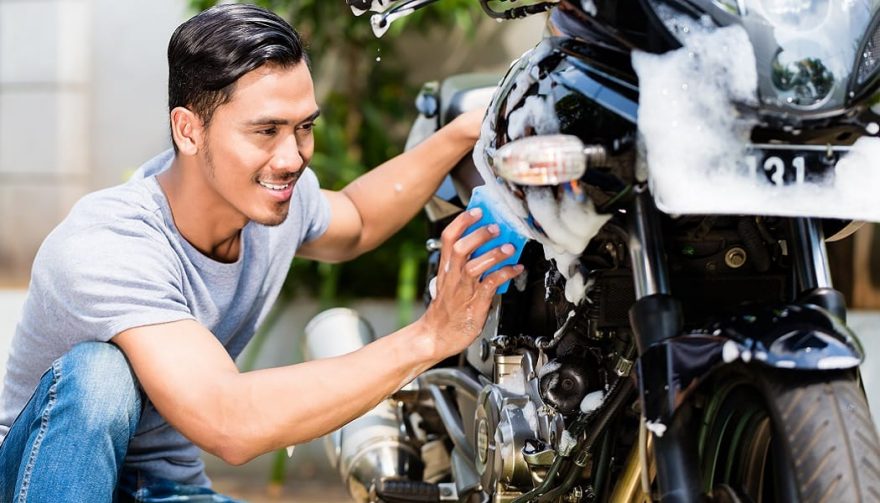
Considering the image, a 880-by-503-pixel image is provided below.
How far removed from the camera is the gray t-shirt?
190 cm

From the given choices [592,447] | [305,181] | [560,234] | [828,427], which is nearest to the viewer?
[828,427]

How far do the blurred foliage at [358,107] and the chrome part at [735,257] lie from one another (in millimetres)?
2447

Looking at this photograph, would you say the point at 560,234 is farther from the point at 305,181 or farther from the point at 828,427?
the point at 305,181

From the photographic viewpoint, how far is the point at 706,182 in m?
1.42

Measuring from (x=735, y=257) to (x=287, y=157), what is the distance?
73 centimetres

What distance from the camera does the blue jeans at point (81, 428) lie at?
1.86m

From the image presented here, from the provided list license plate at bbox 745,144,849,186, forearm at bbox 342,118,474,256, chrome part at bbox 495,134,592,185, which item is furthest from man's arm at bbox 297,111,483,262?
license plate at bbox 745,144,849,186

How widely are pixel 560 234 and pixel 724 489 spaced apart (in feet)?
1.21

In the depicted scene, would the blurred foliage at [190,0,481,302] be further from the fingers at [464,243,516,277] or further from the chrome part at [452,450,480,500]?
the fingers at [464,243,516,277]

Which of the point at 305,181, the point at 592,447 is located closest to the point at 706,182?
the point at 592,447

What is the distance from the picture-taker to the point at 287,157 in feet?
6.54

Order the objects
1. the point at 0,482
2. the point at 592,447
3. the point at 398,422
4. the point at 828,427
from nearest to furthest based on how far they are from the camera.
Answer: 1. the point at 828,427
2. the point at 592,447
3. the point at 0,482
4. the point at 398,422

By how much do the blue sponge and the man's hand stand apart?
0.02m

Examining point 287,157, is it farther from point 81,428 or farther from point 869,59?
point 869,59
